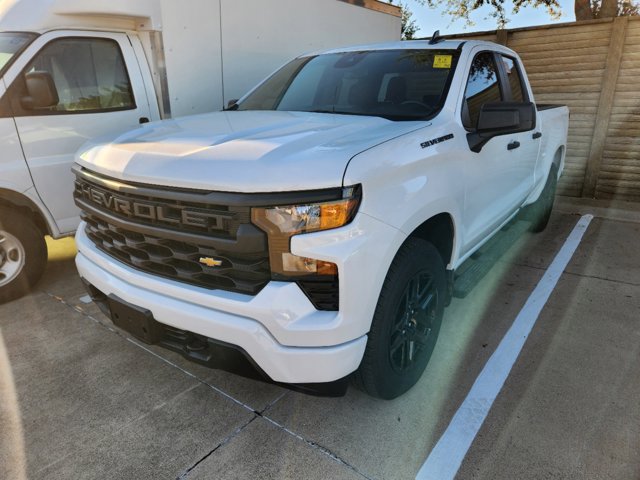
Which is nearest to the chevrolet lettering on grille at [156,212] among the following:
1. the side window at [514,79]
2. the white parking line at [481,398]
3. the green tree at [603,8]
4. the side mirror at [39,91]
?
the side mirror at [39,91]

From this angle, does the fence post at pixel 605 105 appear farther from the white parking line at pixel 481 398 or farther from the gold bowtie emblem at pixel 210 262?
the gold bowtie emblem at pixel 210 262

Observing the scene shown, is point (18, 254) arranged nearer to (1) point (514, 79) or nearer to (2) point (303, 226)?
(2) point (303, 226)

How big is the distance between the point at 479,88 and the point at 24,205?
3.53m

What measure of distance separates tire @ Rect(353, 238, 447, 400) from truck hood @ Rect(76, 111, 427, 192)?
0.60m

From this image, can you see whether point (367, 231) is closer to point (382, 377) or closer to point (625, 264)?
point (382, 377)

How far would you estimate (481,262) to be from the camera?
147 inches

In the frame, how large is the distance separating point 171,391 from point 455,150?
7.09 ft

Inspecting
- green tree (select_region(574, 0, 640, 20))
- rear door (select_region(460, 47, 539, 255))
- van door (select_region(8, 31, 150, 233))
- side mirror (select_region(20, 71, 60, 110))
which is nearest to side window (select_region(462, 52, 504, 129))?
rear door (select_region(460, 47, 539, 255))

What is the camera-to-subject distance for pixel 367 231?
6.50 feet

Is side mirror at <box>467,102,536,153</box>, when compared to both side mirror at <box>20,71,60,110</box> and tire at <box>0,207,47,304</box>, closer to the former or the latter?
side mirror at <box>20,71,60,110</box>

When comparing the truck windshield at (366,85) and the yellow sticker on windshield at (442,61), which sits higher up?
the yellow sticker on windshield at (442,61)

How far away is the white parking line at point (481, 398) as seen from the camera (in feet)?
7.36

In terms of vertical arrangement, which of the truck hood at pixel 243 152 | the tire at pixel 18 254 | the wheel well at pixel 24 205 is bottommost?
the tire at pixel 18 254

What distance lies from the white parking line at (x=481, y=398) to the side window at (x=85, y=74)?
358cm
